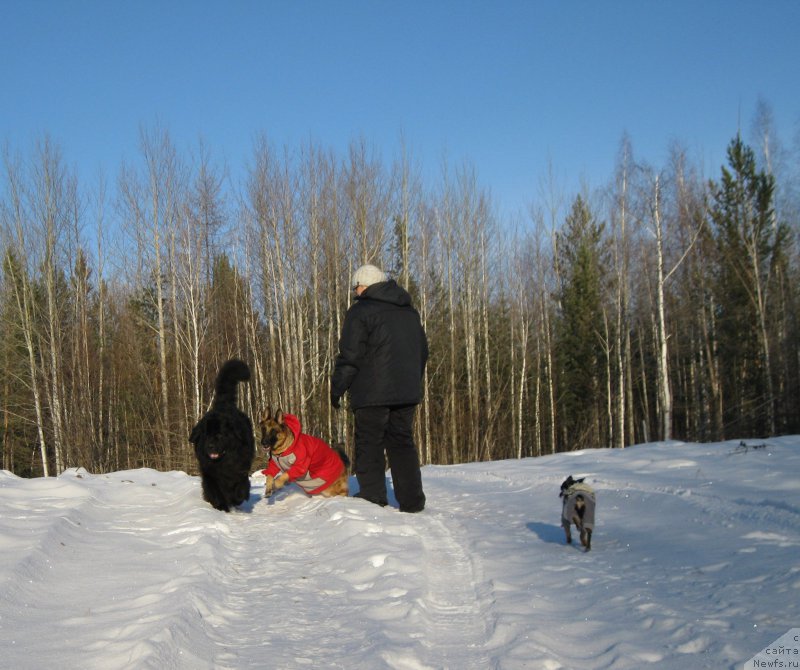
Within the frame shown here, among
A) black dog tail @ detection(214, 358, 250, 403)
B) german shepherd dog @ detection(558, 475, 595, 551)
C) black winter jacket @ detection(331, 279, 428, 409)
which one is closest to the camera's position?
german shepherd dog @ detection(558, 475, 595, 551)

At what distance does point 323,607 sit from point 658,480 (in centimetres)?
457

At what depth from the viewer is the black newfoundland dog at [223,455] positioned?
6.31 metres

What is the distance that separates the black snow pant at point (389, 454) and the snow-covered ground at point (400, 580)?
0.24 metres

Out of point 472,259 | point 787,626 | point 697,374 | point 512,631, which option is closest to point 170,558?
point 512,631

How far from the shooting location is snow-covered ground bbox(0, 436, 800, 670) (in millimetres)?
2754

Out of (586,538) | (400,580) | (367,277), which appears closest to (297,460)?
(367,277)

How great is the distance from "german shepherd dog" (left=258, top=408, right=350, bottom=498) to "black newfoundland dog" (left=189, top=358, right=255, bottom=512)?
0.75 feet

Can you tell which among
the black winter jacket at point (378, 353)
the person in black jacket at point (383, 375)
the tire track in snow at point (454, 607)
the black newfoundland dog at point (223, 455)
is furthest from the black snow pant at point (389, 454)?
the tire track in snow at point (454, 607)

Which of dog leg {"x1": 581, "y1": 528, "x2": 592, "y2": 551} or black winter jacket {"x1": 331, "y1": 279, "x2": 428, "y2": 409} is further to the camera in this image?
black winter jacket {"x1": 331, "y1": 279, "x2": 428, "y2": 409}

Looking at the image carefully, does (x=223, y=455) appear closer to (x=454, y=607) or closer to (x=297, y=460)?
(x=297, y=460)

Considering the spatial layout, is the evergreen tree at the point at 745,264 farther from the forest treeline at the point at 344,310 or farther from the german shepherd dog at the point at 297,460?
the german shepherd dog at the point at 297,460

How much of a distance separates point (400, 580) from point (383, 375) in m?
2.64

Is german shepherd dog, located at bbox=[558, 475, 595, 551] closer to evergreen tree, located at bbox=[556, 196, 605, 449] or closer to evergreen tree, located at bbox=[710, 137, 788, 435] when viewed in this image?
evergreen tree, located at bbox=[710, 137, 788, 435]

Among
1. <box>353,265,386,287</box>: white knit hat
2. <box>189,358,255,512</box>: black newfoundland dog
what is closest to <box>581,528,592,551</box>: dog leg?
<box>353,265,386,287</box>: white knit hat
